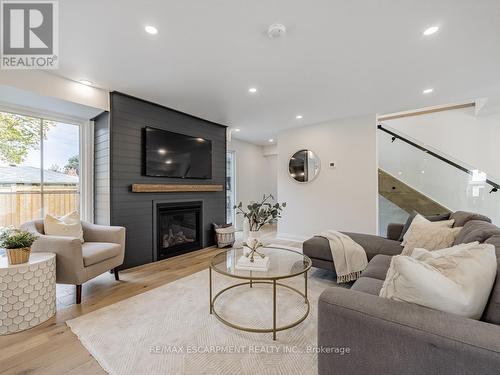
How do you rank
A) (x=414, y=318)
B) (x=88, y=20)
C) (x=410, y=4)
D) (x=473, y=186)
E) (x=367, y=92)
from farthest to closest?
(x=473, y=186)
(x=367, y=92)
(x=88, y=20)
(x=410, y=4)
(x=414, y=318)

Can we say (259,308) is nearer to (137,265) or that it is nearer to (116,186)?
(137,265)

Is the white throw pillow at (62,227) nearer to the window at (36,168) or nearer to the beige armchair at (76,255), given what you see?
the beige armchair at (76,255)

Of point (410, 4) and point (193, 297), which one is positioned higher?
point (410, 4)

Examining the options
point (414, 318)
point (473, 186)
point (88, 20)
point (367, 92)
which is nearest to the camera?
point (414, 318)

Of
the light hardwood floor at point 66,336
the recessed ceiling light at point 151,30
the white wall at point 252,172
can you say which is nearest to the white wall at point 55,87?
the recessed ceiling light at point 151,30

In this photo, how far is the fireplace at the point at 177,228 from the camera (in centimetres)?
370

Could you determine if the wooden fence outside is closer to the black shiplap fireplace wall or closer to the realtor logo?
the black shiplap fireplace wall

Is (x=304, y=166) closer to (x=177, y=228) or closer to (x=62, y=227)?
(x=177, y=228)

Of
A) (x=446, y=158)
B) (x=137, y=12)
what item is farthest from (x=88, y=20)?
(x=446, y=158)

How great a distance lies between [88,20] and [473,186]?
5.75m

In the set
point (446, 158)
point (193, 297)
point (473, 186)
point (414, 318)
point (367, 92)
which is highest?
point (367, 92)

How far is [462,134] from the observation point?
4293 mm

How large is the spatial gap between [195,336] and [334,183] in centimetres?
361

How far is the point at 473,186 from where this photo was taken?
4004 millimetres
